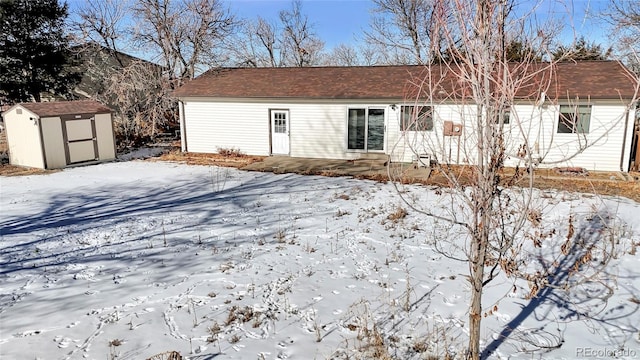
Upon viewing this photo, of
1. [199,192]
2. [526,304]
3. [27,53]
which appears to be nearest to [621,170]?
[526,304]

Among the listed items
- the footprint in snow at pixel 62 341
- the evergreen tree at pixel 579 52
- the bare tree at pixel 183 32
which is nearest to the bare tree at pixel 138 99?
the bare tree at pixel 183 32

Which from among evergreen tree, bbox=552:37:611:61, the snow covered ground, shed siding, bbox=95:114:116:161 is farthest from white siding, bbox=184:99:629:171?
evergreen tree, bbox=552:37:611:61

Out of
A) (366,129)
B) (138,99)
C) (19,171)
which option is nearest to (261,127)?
(366,129)

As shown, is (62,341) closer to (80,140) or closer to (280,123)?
(80,140)

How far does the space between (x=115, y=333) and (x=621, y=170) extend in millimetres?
14578

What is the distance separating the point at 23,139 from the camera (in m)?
14.7

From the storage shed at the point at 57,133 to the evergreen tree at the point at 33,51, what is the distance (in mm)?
8453

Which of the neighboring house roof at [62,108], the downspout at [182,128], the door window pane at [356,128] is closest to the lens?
the neighboring house roof at [62,108]

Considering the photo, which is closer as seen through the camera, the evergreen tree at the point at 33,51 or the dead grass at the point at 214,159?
the dead grass at the point at 214,159

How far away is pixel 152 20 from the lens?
2148cm

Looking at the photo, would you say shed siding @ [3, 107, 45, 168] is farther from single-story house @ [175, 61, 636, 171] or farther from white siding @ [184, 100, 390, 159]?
white siding @ [184, 100, 390, 159]

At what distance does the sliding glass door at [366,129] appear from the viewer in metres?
15.3

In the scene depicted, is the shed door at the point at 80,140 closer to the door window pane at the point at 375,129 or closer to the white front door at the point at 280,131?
the white front door at the point at 280,131

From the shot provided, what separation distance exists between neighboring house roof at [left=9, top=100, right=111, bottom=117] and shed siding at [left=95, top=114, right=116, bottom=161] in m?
0.29
